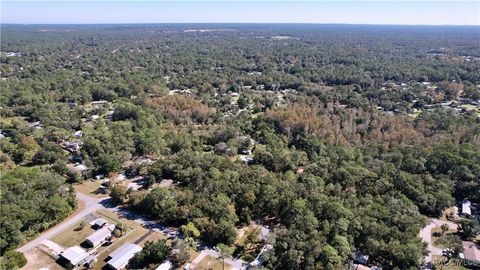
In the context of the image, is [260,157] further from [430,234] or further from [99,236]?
[99,236]

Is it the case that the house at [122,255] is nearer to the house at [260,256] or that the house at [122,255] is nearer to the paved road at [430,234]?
the house at [260,256]

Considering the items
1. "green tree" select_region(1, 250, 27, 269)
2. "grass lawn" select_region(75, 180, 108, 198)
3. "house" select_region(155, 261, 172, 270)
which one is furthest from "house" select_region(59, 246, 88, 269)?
"grass lawn" select_region(75, 180, 108, 198)

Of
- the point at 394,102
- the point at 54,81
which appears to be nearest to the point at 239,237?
the point at 394,102

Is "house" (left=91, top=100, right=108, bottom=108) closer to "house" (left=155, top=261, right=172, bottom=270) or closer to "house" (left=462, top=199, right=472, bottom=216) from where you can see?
"house" (left=155, top=261, right=172, bottom=270)

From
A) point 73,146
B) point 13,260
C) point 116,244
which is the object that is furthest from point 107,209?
point 73,146

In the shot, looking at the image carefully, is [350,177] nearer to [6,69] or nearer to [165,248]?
[165,248]

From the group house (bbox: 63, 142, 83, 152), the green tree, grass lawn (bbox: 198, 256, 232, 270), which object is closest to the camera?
the green tree

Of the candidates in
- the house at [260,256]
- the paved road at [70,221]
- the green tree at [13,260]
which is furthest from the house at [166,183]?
the green tree at [13,260]
